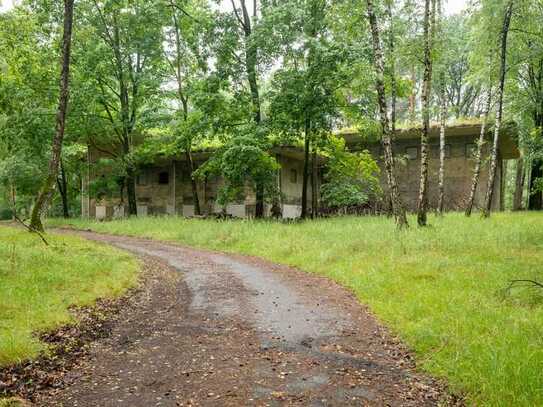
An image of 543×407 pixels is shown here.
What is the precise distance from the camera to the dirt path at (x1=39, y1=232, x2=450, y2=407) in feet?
15.9

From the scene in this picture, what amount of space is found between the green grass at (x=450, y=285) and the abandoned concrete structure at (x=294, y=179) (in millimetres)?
9722

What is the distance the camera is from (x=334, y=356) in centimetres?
605

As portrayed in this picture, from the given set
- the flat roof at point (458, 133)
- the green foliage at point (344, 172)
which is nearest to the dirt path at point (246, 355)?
the green foliage at point (344, 172)

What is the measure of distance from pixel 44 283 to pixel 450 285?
799 centimetres

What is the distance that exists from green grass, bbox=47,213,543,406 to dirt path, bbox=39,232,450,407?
0.46 meters

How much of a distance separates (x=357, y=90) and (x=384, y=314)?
14.5m

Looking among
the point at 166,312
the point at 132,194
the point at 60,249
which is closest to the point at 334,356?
the point at 166,312

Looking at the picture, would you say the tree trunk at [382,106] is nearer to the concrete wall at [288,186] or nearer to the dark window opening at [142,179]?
the concrete wall at [288,186]

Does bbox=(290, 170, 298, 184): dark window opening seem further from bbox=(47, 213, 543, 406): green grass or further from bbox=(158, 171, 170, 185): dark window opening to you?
bbox=(47, 213, 543, 406): green grass

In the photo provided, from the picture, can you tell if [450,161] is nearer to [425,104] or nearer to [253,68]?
[425,104]

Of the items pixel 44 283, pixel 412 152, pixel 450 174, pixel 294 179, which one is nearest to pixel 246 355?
pixel 44 283

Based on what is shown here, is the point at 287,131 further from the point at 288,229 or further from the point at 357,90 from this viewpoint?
the point at 288,229

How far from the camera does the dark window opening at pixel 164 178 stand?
33.4m

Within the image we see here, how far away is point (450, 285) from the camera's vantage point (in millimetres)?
8383
